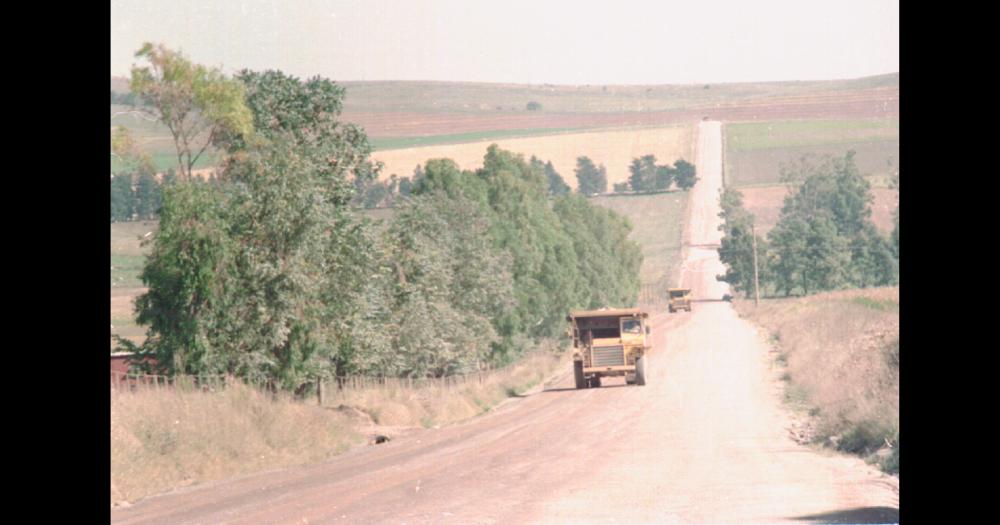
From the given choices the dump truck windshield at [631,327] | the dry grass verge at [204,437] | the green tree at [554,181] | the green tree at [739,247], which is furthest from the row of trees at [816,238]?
the dry grass verge at [204,437]

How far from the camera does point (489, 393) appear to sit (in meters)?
45.2

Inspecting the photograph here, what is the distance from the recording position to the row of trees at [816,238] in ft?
141

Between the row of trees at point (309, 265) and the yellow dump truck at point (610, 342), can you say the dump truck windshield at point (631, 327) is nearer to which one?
the yellow dump truck at point (610, 342)

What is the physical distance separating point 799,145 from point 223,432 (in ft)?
71.2

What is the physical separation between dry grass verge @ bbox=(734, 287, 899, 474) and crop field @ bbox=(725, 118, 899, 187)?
4365 millimetres

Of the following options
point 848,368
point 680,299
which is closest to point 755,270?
point 848,368

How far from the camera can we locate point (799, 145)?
3872cm

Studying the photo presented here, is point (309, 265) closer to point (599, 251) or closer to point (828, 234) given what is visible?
point (828, 234)

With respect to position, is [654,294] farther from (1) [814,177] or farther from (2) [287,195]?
(2) [287,195]

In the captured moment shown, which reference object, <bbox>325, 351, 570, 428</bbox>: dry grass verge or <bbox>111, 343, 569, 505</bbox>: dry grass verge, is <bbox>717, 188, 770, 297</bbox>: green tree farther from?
<bbox>111, 343, 569, 505</bbox>: dry grass verge

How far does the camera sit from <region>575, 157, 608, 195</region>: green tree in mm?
54969

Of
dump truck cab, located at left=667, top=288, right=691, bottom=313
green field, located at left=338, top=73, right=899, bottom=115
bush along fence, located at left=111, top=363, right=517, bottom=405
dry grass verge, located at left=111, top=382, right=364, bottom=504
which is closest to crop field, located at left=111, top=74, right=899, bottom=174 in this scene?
green field, located at left=338, top=73, right=899, bottom=115

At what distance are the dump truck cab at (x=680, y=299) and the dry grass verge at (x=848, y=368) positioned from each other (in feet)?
46.9
